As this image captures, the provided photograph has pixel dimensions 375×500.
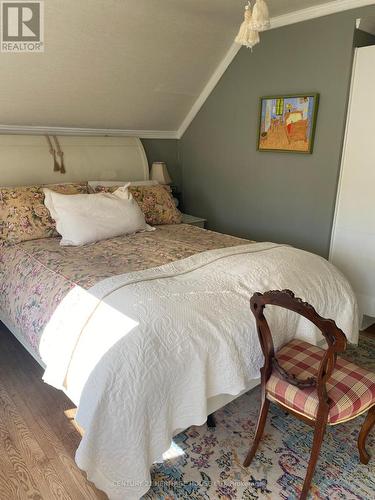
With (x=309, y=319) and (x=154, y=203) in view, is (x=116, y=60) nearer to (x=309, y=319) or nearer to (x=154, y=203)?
(x=154, y=203)

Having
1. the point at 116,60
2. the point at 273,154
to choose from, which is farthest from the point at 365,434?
the point at 116,60

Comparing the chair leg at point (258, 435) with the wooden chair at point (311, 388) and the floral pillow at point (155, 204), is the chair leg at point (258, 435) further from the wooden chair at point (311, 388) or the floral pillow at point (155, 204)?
the floral pillow at point (155, 204)

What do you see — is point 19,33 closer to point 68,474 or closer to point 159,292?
point 159,292

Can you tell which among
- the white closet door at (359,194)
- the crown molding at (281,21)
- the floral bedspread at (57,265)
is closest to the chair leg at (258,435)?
the floral bedspread at (57,265)

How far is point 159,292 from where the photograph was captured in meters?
1.68

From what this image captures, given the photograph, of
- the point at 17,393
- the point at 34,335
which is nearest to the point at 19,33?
the point at 34,335

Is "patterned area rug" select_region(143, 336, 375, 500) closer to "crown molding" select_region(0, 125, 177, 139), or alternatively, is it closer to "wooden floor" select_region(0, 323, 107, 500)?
"wooden floor" select_region(0, 323, 107, 500)

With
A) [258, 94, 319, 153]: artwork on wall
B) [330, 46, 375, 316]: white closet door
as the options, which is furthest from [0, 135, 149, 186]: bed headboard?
[330, 46, 375, 316]: white closet door

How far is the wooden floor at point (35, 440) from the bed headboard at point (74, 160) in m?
1.43

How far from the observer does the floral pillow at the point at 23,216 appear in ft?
8.18

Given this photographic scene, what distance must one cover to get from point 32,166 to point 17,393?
173 centimetres

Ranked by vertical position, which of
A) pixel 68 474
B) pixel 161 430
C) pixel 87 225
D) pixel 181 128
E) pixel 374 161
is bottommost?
pixel 68 474

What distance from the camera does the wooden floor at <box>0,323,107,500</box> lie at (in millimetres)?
1543
